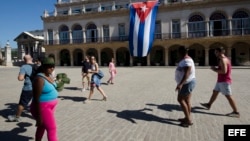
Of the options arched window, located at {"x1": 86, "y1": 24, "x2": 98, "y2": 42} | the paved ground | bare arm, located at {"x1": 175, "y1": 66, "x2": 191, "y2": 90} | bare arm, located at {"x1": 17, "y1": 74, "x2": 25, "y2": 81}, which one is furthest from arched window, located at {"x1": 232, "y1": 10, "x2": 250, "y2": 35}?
bare arm, located at {"x1": 17, "y1": 74, "x2": 25, "y2": 81}

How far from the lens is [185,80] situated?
5.84 m

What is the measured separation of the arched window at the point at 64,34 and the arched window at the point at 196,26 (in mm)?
18562

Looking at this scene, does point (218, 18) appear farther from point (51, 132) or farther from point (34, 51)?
point (34, 51)

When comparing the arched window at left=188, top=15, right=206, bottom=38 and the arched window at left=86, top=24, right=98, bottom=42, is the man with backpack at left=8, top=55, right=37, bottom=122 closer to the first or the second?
the arched window at left=188, top=15, right=206, bottom=38

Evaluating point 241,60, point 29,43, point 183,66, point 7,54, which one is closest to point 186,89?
point 183,66

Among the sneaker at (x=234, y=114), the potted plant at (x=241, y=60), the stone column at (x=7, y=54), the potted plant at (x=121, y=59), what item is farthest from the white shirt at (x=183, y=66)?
the stone column at (x=7, y=54)

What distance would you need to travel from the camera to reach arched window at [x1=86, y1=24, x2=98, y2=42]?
40844mm

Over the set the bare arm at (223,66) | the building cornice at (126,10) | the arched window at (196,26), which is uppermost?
the building cornice at (126,10)

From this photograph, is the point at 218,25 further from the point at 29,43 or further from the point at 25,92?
the point at 29,43

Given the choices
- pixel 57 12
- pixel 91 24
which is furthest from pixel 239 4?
pixel 57 12

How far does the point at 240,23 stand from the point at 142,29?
33466 millimetres

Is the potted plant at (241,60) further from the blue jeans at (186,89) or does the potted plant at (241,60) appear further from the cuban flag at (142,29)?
the cuban flag at (142,29)

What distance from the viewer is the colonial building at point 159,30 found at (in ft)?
111

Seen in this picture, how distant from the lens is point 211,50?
3547 cm
